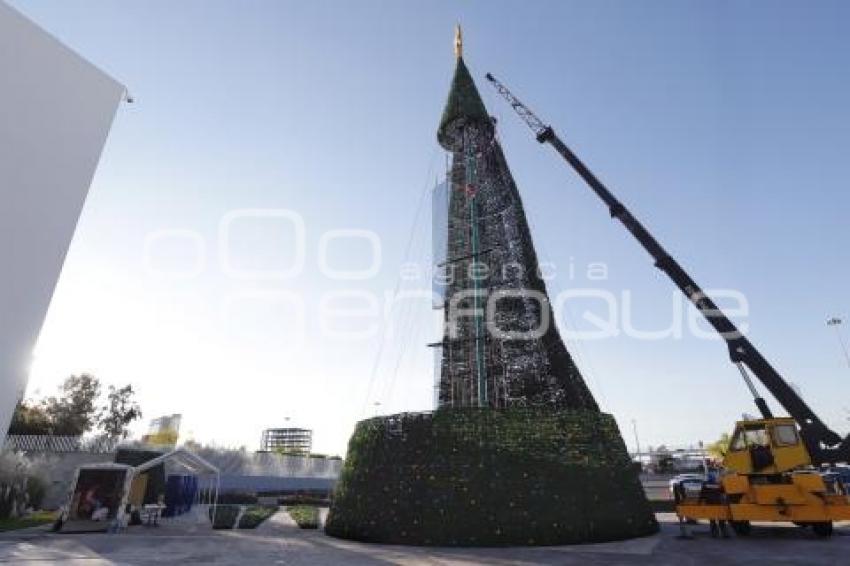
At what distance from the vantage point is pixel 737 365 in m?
17.4

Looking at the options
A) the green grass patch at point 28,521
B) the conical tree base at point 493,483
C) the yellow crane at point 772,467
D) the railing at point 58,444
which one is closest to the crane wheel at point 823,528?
the yellow crane at point 772,467

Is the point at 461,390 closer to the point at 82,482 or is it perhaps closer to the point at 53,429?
the point at 82,482

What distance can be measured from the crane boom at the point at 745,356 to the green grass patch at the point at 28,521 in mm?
26891

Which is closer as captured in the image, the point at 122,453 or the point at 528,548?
the point at 528,548

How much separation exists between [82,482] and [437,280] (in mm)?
16938

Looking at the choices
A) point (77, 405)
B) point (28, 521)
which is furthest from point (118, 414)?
point (28, 521)

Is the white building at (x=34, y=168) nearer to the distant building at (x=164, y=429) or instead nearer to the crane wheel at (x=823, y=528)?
the crane wheel at (x=823, y=528)

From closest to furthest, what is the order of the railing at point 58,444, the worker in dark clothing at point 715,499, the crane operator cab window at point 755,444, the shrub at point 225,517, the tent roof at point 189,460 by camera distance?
the crane operator cab window at point 755,444 → the worker in dark clothing at point 715,499 → the shrub at point 225,517 → the tent roof at point 189,460 → the railing at point 58,444

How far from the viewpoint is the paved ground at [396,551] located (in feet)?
39.3

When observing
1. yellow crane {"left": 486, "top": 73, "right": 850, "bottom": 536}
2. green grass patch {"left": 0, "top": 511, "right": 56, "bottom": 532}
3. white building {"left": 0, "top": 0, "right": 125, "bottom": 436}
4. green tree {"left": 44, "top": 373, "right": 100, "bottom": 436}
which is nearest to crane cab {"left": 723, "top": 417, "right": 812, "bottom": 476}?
yellow crane {"left": 486, "top": 73, "right": 850, "bottom": 536}

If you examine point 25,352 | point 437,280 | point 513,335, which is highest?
point 437,280

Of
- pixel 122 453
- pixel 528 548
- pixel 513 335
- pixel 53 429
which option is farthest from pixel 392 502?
pixel 53 429

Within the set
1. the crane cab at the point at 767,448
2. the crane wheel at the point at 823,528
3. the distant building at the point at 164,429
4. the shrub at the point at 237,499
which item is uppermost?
the distant building at the point at 164,429

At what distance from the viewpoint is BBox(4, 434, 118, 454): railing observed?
30266 mm
